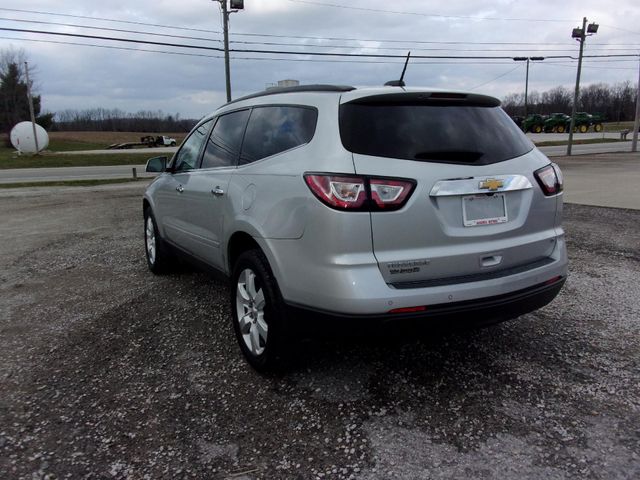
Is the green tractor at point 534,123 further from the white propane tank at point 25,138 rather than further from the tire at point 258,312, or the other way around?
the tire at point 258,312

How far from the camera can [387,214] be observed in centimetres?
270

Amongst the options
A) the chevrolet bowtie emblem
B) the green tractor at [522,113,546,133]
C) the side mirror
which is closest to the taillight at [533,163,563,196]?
the chevrolet bowtie emblem

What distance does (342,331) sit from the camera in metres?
2.78

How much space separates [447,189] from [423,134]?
37 cm

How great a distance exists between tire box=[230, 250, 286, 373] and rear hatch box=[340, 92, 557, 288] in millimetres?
724

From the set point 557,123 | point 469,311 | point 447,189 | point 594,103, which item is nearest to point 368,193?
point 447,189

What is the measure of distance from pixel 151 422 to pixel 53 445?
48 cm

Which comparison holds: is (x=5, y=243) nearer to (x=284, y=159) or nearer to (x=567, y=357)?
(x=284, y=159)

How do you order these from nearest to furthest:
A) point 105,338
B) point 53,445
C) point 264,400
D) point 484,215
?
point 53,445 → point 484,215 → point 264,400 → point 105,338

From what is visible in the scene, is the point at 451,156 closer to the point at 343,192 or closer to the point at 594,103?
the point at 343,192

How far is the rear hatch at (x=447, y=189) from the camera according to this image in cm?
274

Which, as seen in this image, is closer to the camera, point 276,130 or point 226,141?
point 276,130

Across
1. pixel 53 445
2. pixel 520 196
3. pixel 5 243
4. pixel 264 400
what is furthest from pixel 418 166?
pixel 5 243

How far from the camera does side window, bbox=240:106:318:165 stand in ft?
10.3
